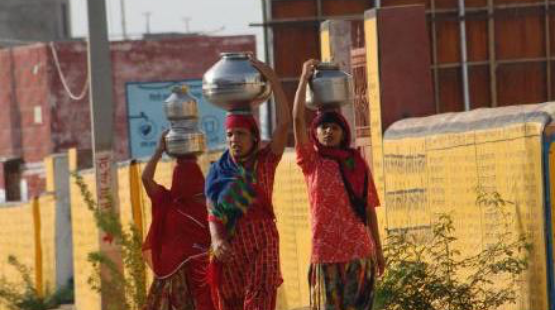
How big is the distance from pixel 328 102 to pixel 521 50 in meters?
12.6

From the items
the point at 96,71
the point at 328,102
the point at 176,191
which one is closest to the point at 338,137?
the point at 328,102

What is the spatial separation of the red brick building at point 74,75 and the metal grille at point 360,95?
2088 cm

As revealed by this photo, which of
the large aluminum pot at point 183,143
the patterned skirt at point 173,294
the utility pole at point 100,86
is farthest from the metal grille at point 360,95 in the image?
the utility pole at point 100,86

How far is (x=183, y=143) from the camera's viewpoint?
40.5 feet

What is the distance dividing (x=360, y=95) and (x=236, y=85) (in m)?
4.18

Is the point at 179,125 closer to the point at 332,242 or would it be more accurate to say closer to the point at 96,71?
the point at 332,242

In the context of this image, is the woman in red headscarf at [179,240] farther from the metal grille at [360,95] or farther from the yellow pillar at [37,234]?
the yellow pillar at [37,234]

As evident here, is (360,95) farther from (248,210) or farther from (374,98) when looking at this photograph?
(248,210)

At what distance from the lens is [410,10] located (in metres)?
13.8

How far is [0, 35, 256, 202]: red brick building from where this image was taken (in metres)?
35.9

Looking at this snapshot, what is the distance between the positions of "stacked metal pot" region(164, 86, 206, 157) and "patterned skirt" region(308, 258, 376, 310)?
2.59m

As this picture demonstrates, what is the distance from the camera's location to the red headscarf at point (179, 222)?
1230 centimetres

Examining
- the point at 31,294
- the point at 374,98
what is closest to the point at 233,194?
the point at 374,98

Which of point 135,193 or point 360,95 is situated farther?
point 135,193
